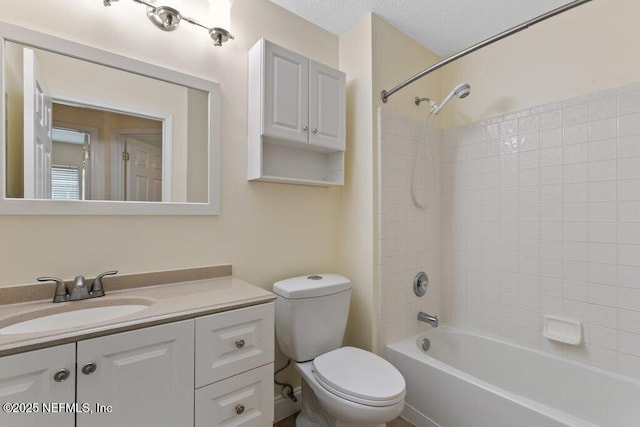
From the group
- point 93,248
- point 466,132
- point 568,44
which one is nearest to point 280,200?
point 93,248

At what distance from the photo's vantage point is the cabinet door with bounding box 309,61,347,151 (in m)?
1.69

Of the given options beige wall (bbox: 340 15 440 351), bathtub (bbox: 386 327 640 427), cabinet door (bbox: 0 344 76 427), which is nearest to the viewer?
cabinet door (bbox: 0 344 76 427)

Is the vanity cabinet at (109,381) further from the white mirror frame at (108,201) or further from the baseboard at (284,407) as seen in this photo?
the baseboard at (284,407)

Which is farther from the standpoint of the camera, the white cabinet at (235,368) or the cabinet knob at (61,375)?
the white cabinet at (235,368)

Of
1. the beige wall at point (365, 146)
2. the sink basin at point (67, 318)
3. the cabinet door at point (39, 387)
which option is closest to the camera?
the cabinet door at point (39, 387)

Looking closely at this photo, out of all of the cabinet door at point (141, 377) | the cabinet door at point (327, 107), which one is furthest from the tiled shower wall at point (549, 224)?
the cabinet door at point (141, 377)

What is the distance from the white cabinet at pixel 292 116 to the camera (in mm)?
1538

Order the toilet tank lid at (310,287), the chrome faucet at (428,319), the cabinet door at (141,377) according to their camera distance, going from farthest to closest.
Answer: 1. the chrome faucet at (428,319)
2. the toilet tank lid at (310,287)
3. the cabinet door at (141,377)

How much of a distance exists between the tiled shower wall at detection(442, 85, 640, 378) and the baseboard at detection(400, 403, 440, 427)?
76cm

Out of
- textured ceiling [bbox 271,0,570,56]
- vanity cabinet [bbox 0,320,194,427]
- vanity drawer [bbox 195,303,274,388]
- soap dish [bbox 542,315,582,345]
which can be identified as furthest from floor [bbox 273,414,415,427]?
textured ceiling [bbox 271,0,570,56]

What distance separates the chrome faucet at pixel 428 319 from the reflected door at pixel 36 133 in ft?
6.96

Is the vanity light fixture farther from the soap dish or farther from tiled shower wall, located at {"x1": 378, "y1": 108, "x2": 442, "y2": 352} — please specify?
the soap dish

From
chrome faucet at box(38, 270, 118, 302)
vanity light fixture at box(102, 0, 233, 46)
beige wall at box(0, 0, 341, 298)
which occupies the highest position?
vanity light fixture at box(102, 0, 233, 46)

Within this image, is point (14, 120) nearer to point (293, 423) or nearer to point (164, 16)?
point (164, 16)
